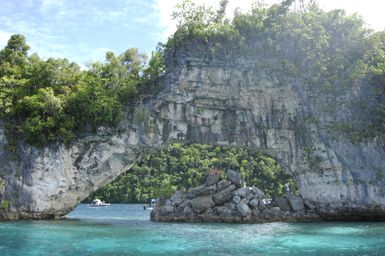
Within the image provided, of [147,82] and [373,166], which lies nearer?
[373,166]

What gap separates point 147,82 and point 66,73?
460 centimetres

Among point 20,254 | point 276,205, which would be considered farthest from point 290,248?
point 276,205

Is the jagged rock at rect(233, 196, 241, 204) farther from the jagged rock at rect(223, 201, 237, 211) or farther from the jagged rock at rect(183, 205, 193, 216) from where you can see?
the jagged rock at rect(183, 205, 193, 216)

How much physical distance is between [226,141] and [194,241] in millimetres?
10688

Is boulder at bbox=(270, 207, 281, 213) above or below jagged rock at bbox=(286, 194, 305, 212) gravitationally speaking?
below

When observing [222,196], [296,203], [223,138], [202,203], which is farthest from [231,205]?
[223,138]

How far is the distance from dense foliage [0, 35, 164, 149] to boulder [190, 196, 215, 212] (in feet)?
20.5

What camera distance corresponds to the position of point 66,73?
25.1 meters

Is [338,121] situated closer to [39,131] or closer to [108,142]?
[108,142]

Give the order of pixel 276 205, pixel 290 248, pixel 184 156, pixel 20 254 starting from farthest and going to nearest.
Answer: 1. pixel 184 156
2. pixel 276 205
3. pixel 290 248
4. pixel 20 254

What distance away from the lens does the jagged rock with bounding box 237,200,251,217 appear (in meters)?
23.5

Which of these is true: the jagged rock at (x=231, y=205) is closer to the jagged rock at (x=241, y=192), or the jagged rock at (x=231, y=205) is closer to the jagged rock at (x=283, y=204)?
the jagged rock at (x=241, y=192)

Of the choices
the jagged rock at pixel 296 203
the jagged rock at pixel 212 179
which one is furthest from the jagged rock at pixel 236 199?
the jagged rock at pixel 296 203

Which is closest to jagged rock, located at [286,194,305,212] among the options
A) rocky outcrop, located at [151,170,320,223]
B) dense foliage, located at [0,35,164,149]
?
rocky outcrop, located at [151,170,320,223]
